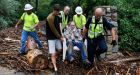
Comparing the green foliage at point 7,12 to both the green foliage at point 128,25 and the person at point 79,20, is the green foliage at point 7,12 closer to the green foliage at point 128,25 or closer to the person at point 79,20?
the green foliage at point 128,25

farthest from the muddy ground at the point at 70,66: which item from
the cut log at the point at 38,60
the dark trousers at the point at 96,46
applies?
the dark trousers at the point at 96,46

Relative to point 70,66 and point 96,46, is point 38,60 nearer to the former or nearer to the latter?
point 70,66

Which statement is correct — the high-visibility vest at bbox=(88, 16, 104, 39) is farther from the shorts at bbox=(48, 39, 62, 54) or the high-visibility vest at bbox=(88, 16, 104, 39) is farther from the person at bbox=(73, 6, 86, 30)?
the shorts at bbox=(48, 39, 62, 54)

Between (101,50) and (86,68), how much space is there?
80 centimetres

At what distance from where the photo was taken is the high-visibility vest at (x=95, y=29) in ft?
39.4

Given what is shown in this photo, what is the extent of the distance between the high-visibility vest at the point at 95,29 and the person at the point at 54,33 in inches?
39.9

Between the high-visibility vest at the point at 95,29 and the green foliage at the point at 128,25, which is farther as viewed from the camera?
the green foliage at the point at 128,25

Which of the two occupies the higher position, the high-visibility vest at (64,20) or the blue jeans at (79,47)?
the high-visibility vest at (64,20)

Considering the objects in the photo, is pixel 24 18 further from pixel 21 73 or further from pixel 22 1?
pixel 22 1

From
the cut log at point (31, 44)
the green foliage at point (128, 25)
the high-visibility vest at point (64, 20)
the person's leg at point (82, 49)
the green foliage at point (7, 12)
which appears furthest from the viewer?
the green foliage at point (7, 12)

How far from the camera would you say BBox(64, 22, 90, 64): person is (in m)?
12.4

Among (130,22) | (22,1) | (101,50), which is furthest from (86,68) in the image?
(22,1)

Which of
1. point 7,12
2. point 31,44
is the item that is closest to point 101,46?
point 31,44

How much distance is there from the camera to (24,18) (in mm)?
12953
